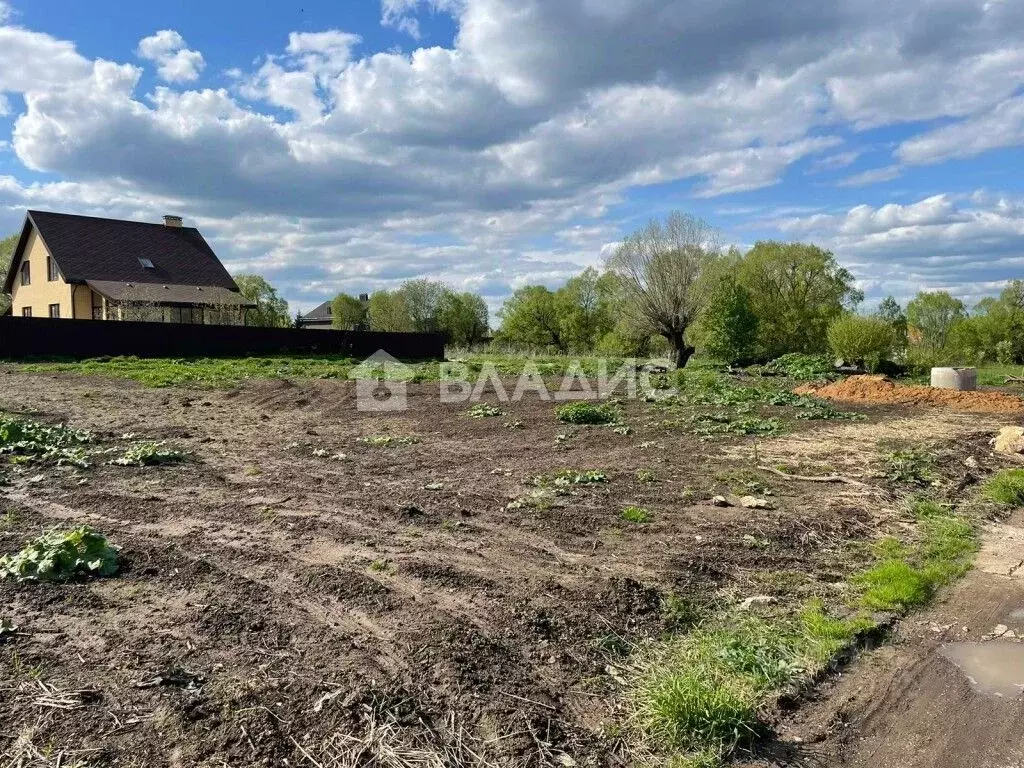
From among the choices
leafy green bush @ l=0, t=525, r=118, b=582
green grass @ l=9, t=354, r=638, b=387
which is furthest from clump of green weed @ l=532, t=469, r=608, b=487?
green grass @ l=9, t=354, r=638, b=387

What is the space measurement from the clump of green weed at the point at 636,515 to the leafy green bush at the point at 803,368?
17.0 meters

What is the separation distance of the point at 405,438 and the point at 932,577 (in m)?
6.92

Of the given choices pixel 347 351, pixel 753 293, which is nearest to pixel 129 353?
pixel 347 351

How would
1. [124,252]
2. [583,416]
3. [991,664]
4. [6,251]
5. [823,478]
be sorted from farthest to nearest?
[6,251] < [124,252] < [583,416] < [823,478] < [991,664]

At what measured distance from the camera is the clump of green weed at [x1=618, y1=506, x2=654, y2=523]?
18.9ft

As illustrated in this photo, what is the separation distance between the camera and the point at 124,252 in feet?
115

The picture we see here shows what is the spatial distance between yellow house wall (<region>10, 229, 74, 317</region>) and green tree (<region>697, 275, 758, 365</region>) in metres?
28.5

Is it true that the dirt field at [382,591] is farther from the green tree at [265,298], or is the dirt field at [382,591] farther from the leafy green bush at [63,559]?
the green tree at [265,298]

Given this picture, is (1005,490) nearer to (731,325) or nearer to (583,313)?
(731,325)

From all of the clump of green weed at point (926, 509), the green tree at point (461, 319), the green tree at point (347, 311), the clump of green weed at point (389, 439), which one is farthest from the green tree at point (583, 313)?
the clump of green weed at point (926, 509)

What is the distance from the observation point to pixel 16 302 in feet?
121

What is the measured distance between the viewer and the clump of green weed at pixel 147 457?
7641mm

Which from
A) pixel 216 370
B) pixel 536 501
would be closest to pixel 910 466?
pixel 536 501

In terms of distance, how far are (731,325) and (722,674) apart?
25125mm
